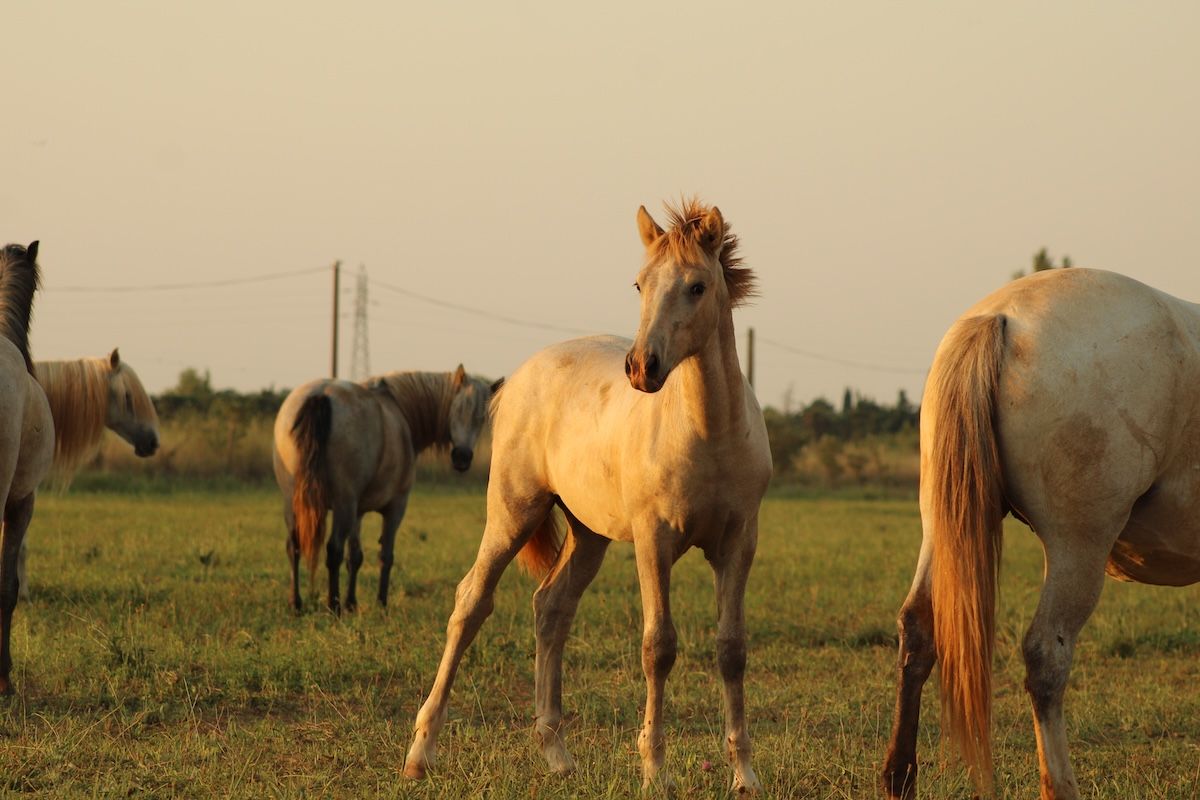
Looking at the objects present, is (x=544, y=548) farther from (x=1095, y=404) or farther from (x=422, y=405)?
(x=422, y=405)

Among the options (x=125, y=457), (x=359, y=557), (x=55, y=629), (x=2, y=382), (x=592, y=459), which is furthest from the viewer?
(x=125, y=457)

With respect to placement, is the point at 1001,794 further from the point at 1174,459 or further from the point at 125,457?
the point at 125,457

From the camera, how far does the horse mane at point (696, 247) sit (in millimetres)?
4520

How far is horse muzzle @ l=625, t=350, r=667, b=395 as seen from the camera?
4152mm

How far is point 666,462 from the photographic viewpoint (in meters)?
4.59

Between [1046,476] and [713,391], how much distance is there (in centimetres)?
121

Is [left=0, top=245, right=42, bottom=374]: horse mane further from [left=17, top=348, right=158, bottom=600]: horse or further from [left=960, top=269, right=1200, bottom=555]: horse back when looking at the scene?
[left=960, top=269, right=1200, bottom=555]: horse back

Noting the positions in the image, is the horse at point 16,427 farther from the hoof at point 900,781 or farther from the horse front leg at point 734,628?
the hoof at point 900,781

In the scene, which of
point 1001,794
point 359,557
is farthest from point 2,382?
point 1001,794

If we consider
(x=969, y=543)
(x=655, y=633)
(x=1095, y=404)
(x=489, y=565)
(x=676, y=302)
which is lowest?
(x=655, y=633)

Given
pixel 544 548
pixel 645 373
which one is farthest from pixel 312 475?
pixel 645 373

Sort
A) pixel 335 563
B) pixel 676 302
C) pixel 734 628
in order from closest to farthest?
1. pixel 676 302
2. pixel 734 628
3. pixel 335 563

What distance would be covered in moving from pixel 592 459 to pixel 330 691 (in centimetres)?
236

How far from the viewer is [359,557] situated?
10.0 metres
